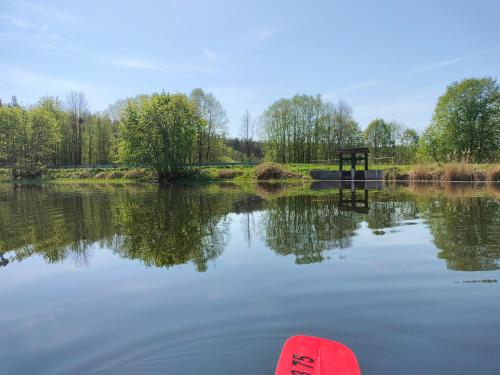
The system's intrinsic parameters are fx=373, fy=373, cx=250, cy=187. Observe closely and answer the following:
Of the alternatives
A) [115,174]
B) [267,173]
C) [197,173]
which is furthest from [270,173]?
[115,174]

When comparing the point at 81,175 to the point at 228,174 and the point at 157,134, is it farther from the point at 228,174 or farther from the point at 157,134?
the point at 228,174

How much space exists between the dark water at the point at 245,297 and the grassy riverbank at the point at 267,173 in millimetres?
21876

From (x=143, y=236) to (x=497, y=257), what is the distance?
8396 millimetres

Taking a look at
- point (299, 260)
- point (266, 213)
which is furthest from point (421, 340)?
point (266, 213)

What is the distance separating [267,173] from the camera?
43.4m

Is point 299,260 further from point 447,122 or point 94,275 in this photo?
point 447,122

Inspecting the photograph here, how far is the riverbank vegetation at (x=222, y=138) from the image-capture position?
4444 cm

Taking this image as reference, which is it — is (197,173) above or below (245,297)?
above

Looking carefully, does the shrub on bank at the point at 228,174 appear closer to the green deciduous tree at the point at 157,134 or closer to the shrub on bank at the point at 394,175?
the green deciduous tree at the point at 157,134

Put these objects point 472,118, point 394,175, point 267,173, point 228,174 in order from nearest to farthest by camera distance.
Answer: point 394,175
point 267,173
point 472,118
point 228,174

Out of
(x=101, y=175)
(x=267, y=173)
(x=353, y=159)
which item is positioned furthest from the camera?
(x=101, y=175)

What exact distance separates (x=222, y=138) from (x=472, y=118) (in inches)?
1375

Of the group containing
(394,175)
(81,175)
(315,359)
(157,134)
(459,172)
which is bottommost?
(315,359)

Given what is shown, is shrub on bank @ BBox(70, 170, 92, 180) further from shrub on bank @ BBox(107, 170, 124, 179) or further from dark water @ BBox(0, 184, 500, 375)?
dark water @ BBox(0, 184, 500, 375)
